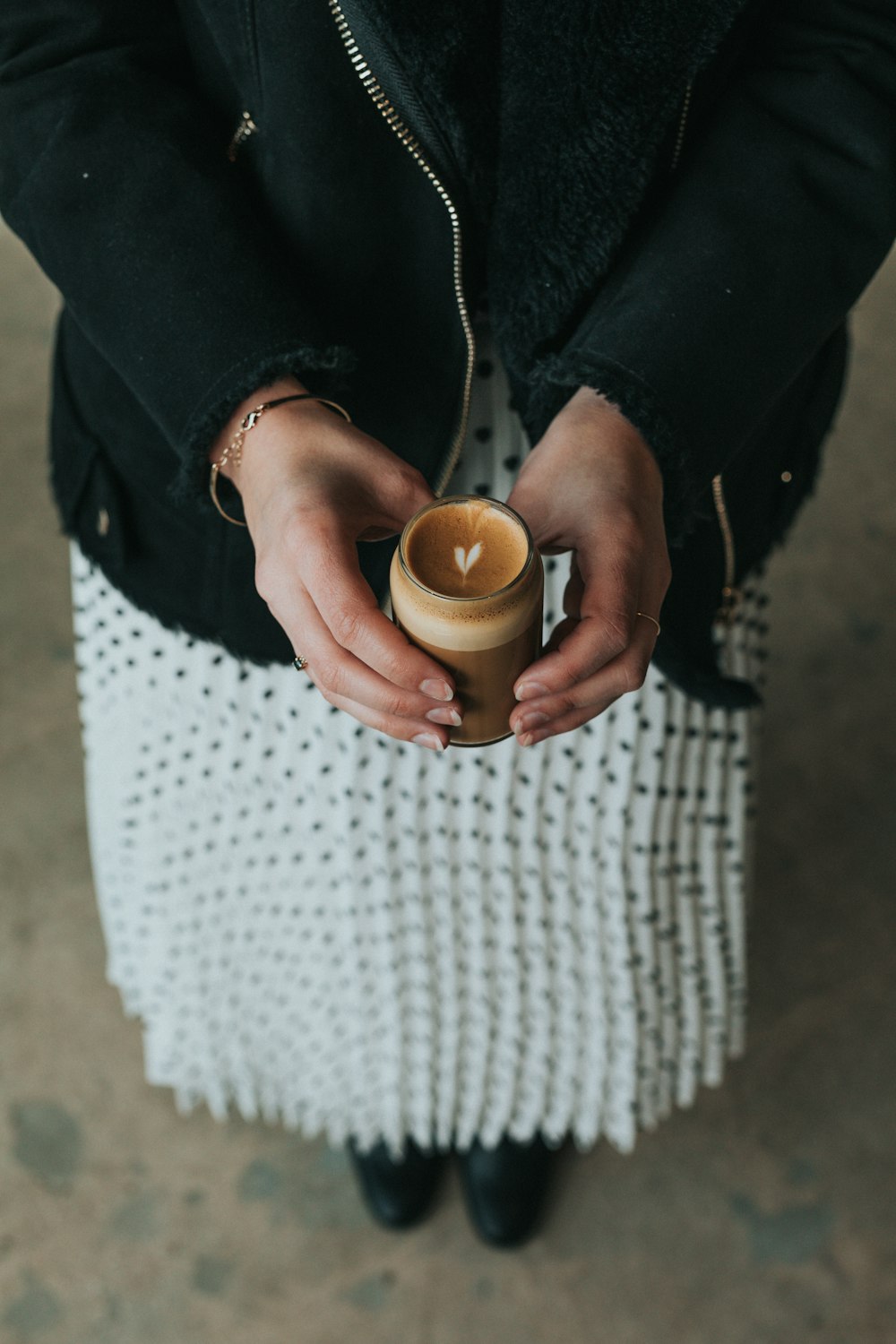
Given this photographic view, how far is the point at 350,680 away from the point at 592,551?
16 centimetres

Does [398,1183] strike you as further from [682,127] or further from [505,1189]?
[682,127]

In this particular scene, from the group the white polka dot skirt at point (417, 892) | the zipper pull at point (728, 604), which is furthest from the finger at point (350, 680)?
the zipper pull at point (728, 604)

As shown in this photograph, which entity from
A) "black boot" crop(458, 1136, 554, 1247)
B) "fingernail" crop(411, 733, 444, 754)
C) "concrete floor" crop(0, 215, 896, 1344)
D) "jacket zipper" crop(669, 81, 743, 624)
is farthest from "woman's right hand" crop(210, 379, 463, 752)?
"concrete floor" crop(0, 215, 896, 1344)

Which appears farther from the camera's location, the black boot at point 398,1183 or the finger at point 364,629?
the black boot at point 398,1183

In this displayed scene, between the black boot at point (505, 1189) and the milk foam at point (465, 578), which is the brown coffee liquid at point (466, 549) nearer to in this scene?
the milk foam at point (465, 578)

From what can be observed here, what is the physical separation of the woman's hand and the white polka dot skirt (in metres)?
0.15

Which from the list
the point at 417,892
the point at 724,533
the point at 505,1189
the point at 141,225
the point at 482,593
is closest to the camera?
the point at 482,593

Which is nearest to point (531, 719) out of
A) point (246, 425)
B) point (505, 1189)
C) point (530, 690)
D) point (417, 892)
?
point (530, 690)

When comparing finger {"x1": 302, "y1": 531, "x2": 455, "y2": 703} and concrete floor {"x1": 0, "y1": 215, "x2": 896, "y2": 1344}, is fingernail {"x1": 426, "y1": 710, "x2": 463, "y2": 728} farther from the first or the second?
concrete floor {"x1": 0, "y1": 215, "x2": 896, "y2": 1344}

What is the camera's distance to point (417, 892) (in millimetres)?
1132

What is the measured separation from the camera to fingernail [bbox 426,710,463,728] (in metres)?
0.69

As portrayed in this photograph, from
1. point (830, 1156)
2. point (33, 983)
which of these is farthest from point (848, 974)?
point (33, 983)

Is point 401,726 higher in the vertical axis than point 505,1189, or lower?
higher

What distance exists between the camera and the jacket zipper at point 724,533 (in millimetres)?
786
